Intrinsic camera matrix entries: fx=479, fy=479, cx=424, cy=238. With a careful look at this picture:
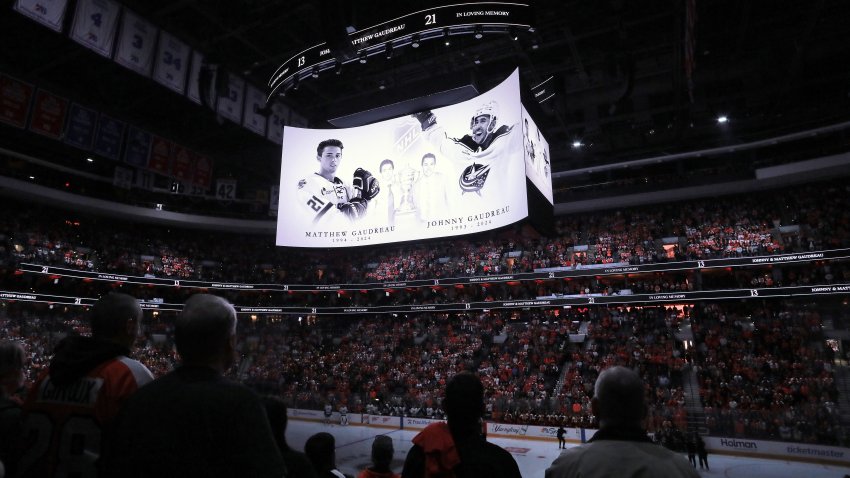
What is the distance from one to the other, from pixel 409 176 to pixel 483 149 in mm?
2312

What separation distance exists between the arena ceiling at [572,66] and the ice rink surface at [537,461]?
10.4m

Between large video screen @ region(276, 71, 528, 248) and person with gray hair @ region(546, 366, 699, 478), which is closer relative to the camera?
person with gray hair @ region(546, 366, 699, 478)

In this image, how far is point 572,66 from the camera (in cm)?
1934

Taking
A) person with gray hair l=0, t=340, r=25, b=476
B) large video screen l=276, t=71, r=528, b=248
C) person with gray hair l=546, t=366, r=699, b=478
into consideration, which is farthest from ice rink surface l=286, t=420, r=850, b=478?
person with gray hair l=546, t=366, r=699, b=478

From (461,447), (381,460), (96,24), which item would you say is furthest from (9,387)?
(96,24)

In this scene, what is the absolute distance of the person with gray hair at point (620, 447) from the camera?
5.96 ft

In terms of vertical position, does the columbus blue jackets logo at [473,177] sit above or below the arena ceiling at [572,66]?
below

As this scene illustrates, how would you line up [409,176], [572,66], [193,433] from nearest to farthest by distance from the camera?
[193,433], [409,176], [572,66]

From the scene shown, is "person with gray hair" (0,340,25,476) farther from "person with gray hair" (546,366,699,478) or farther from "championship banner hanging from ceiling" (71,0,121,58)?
"championship banner hanging from ceiling" (71,0,121,58)

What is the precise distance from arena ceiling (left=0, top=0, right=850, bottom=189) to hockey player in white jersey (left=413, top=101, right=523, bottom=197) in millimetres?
2121

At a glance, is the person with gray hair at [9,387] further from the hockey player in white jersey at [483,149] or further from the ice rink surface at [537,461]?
the hockey player in white jersey at [483,149]

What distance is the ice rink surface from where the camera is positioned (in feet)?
41.4

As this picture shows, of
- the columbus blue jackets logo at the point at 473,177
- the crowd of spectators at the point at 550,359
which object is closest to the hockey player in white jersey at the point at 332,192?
the columbus blue jackets logo at the point at 473,177

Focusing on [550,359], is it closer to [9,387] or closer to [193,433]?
[9,387]
